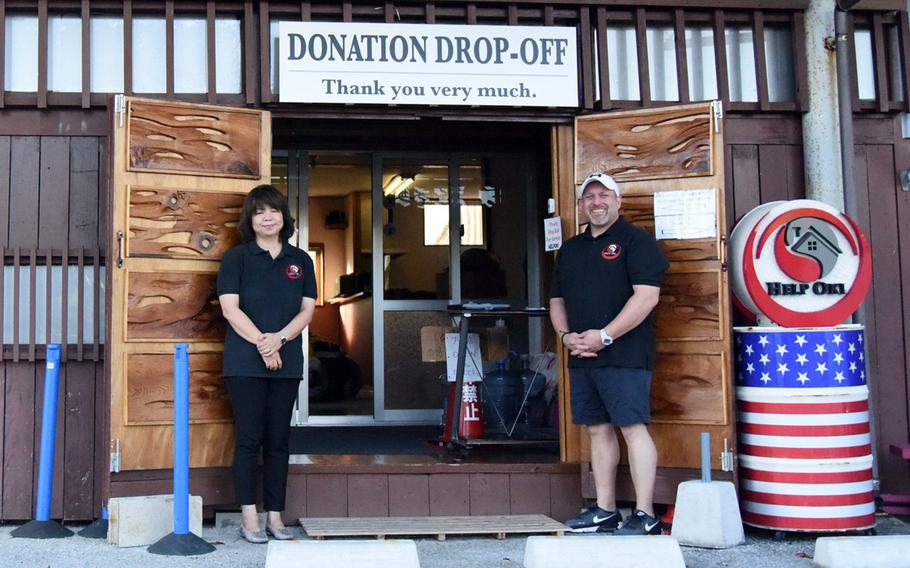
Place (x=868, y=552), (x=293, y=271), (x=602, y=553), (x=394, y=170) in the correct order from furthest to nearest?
(x=394, y=170) → (x=293, y=271) → (x=868, y=552) → (x=602, y=553)

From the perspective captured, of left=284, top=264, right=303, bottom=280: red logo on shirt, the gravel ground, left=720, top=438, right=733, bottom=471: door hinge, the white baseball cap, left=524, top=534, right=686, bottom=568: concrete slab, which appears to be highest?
the white baseball cap

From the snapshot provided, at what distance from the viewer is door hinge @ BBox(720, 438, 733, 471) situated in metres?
5.20

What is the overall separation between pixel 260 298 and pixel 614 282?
1.68 m

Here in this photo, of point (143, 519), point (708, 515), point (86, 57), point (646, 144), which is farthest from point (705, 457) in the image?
point (86, 57)

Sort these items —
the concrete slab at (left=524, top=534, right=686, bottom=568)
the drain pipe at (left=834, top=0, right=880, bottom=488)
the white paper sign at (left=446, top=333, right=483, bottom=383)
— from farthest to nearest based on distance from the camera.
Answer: the white paper sign at (left=446, top=333, right=483, bottom=383) < the drain pipe at (left=834, top=0, right=880, bottom=488) < the concrete slab at (left=524, top=534, right=686, bottom=568)

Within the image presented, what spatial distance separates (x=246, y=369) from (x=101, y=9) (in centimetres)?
211

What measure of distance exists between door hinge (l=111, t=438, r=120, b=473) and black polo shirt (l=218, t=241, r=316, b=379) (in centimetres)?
63

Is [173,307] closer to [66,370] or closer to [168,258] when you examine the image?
[168,258]

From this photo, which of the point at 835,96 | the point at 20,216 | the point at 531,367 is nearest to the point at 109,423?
the point at 20,216

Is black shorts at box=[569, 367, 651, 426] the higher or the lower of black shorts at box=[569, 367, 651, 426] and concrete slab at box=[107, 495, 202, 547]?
the higher

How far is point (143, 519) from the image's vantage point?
4863mm

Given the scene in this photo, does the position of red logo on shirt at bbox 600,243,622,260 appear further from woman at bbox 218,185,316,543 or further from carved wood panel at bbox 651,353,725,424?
woman at bbox 218,185,316,543

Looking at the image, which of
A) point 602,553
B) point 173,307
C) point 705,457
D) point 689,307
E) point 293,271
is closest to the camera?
point 602,553

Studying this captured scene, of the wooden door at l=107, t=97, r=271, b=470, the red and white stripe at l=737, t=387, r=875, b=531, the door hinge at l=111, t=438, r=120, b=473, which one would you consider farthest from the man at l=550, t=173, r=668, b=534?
the door hinge at l=111, t=438, r=120, b=473
